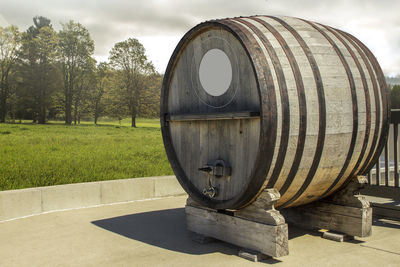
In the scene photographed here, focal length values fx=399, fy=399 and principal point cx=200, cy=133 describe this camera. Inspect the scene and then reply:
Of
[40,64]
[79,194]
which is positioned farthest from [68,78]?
[79,194]

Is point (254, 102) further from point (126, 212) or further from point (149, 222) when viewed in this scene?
point (126, 212)

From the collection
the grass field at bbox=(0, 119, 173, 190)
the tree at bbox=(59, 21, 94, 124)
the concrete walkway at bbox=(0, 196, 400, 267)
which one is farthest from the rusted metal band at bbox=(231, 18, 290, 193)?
the tree at bbox=(59, 21, 94, 124)

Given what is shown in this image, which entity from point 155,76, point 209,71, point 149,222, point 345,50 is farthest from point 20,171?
point 155,76

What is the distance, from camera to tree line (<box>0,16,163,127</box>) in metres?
9.32

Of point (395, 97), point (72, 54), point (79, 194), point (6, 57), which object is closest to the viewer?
point (79, 194)

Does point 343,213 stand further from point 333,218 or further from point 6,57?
point 6,57

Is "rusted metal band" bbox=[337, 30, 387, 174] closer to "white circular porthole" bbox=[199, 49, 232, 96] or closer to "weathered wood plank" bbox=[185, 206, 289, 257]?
"weathered wood plank" bbox=[185, 206, 289, 257]

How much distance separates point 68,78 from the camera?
10.6 meters

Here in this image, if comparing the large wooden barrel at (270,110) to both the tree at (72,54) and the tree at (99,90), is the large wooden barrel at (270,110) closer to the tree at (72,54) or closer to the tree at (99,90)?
the tree at (72,54)

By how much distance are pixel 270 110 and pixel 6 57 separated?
8012 millimetres

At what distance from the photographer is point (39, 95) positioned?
977cm

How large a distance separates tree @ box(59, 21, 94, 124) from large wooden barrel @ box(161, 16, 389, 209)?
684 cm

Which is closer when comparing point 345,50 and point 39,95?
point 345,50

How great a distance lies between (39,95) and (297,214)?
748 centimetres
